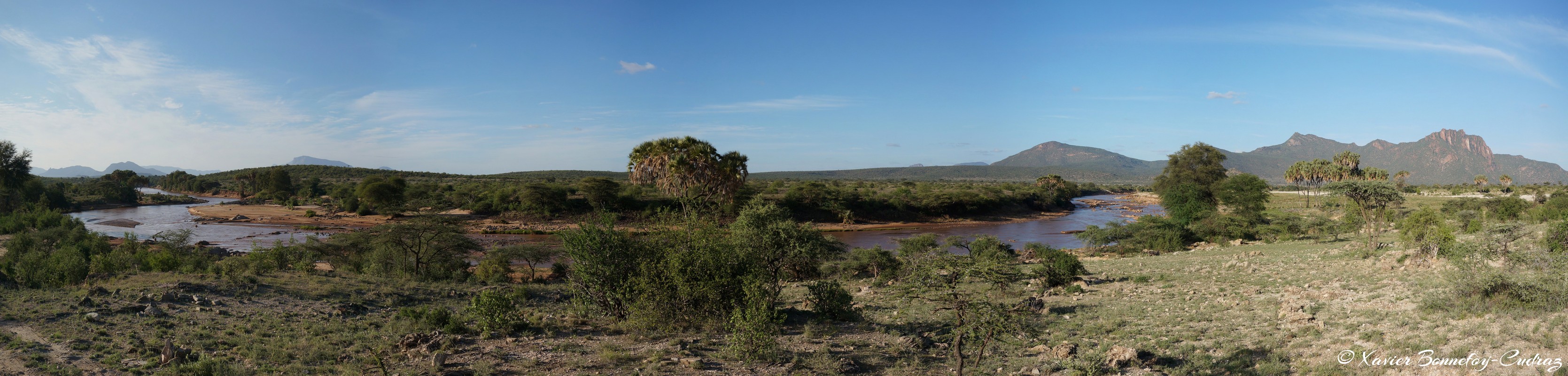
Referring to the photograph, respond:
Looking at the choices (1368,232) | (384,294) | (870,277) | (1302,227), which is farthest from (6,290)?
(1302,227)

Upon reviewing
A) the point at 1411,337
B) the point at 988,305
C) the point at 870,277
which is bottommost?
the point at 870,277

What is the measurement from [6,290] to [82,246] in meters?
8.18

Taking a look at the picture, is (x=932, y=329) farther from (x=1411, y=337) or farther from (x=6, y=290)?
(x=6, y=290)

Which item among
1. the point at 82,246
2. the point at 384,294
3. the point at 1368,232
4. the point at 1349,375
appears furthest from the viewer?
the point at 82,246

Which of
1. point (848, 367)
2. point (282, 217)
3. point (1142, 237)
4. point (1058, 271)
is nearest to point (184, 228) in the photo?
point (282, 217)

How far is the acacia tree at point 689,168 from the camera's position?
25109mm

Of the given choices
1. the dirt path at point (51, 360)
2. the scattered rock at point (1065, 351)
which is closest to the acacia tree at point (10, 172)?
the dirt path at point (51, 360)

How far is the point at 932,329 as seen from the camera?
1066cm

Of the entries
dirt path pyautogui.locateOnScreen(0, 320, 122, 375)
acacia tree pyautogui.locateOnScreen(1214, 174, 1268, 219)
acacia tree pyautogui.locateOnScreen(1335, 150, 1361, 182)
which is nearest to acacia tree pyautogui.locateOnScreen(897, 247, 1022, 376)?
dirt path pyautogui.locateOnScreen(0, 320, 122, 375)

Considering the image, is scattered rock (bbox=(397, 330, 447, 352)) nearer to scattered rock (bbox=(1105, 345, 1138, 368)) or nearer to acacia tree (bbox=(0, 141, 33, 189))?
scattered rock (bbox=(1105, 345, 1138, 368))

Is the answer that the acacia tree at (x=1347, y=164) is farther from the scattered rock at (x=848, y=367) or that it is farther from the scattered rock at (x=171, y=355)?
the scattered rock at (x=171, y=355)

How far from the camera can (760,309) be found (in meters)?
8.55

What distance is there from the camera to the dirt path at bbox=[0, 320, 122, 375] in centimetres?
754

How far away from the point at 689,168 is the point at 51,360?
18.5 meters
